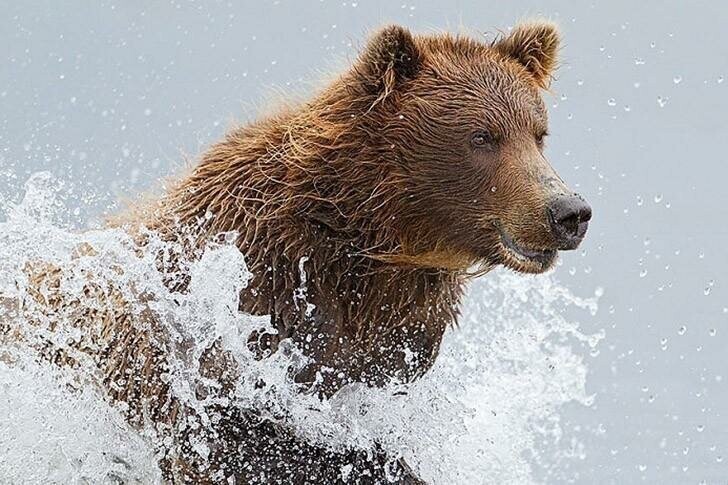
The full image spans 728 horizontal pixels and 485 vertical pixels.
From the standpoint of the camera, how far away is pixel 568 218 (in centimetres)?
688

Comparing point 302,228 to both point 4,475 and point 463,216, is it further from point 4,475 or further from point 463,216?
point 4,475

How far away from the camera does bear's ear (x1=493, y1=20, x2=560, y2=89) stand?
780 centimetres

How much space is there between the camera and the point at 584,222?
22.8 ft

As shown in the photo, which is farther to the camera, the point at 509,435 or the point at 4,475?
the point at 509,435

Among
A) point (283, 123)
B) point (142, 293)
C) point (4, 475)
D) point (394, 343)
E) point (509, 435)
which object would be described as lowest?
point (509, 435)

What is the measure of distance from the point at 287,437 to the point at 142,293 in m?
1.17

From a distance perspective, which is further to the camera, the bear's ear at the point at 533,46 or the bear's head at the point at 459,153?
the bear's ear at the point at 533,46

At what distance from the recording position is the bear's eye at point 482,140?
7250mm

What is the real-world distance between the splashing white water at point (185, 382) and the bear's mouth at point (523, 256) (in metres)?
1.07

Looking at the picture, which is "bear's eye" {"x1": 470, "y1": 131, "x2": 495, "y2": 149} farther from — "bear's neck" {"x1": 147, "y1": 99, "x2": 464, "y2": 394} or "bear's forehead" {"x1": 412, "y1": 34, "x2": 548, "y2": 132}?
"bear's neck" {"x1": 147, "y1": 99, "x2": 464, "y2": 394}

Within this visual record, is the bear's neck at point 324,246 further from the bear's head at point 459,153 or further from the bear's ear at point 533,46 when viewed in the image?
the bear's ear at point 533,46

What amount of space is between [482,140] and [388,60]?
0.70 meters

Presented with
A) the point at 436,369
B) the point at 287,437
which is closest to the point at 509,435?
the point at 436,369

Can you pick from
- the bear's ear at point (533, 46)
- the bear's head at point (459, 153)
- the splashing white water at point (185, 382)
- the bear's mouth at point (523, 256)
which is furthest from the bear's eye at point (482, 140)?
the splashing white water at point (185, 382)
